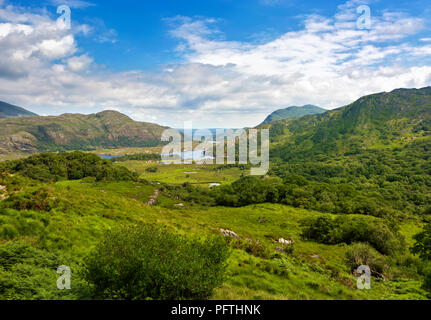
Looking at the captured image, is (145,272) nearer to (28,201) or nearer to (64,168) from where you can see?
(28,201)

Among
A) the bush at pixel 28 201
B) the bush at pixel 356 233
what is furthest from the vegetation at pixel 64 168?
the bush at pixel 356 233

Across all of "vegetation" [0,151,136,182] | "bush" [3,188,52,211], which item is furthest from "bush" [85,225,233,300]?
"vegetation" [0,151,136,182]

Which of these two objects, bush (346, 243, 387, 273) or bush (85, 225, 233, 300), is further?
bush (346, 243, 387, 273)

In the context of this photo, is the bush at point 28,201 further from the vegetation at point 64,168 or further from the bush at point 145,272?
the vegetation at point 64,168

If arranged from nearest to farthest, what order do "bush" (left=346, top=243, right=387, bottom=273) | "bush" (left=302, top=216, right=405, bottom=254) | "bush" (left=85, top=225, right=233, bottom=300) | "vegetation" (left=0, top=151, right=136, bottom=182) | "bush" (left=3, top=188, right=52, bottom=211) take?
"bush" (left=85, top=225, right=233, bottom=300) < "bush" (left=3, top=188, right=52, bottom=211) < "bush" (left=346, top=243, right=387, bottom=273) < "bush" (left=302, top=216, right=405, bottom=254) < "vegetation" (left=0, top=151, right=136, bottom=182)

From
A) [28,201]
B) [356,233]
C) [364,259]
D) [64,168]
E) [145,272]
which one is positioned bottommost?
[356,233]

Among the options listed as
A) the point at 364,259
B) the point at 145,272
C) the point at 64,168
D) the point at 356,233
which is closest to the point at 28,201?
the point at 145,272

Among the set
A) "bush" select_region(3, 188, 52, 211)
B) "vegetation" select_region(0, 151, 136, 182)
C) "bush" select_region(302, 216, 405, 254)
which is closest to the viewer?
"bush" select_region(3, 188, 52, 211)

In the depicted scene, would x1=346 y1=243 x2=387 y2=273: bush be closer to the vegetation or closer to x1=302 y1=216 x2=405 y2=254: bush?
x1=302 y1=216 x2=405 y2=254: bush

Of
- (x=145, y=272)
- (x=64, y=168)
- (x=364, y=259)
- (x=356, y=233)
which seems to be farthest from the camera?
(x=64, y=168)

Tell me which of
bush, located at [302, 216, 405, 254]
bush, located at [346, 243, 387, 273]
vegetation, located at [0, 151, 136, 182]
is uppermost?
vegetation, located at [0, 151, 136, 182]

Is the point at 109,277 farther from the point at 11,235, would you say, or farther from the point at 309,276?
the point at 309,276

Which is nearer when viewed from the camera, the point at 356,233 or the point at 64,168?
the point at 356,233

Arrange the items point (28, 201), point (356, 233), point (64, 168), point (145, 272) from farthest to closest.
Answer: point (64, 168) → point (356, 233) → point (28, 201) → point (145, 272)
